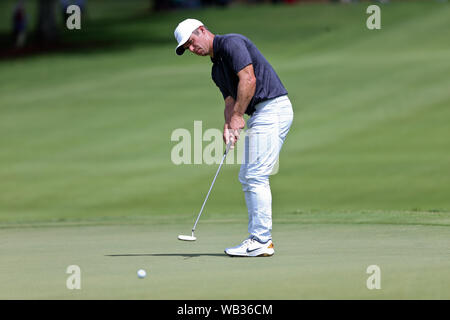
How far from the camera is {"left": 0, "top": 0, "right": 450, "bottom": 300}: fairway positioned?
646 centimetres

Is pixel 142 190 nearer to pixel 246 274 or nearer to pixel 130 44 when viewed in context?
pixel 246 274

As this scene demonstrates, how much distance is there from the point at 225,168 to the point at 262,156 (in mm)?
11217

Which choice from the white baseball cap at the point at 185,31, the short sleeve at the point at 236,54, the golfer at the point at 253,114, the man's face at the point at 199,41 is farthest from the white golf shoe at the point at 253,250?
the white baseball cap at the point at 185,31

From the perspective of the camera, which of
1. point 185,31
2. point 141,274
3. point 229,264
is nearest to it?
point 141,274

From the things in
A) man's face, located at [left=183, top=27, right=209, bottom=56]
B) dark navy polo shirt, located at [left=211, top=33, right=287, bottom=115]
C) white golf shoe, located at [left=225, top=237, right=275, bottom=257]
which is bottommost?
white golf shoe, located at [left=225, top=237, right=275, bottom=257]

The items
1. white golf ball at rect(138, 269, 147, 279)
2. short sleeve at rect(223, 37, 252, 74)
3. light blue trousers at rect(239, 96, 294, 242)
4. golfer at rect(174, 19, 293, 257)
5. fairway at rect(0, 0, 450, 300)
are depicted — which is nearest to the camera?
white golf ball at rect(138, 269, 147, 279)

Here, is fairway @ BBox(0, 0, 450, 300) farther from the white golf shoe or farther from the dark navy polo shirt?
the dark navy polo shirt

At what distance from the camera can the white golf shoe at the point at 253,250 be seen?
7.53 m

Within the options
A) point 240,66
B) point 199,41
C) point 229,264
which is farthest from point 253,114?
point 229,264

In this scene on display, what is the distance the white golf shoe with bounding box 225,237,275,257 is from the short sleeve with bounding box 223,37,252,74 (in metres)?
1.45

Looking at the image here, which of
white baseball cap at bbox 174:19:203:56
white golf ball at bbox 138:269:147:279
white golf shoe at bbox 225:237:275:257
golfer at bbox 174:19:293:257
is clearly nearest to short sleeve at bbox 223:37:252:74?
golfer at bbox 174:19:293:257

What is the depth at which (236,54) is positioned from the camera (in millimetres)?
7430

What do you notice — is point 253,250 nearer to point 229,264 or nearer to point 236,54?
point 229,264

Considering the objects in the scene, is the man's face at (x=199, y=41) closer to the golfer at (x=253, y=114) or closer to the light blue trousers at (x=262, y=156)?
the golfer at (x=253, y=114)
